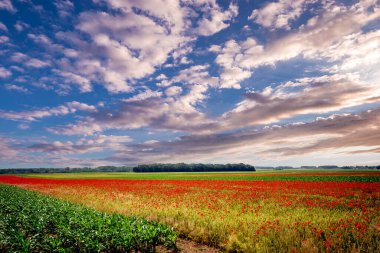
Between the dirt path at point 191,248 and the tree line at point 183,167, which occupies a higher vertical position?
the tree line at point 183,167

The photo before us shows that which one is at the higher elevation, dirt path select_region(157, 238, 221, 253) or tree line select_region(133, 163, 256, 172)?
tree line select_region(133, 163, 256, 172)

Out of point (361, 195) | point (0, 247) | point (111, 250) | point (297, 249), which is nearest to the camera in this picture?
point (297, 249)

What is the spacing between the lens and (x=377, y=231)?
8.90 m

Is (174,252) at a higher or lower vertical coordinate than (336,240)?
lower

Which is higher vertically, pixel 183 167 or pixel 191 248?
pixel 183 167

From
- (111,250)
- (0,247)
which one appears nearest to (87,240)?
(111,250)

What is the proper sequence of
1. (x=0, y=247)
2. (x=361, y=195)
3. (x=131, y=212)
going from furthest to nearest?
(x=361, y=195), (x=131, y=212), (x=0, y=247)

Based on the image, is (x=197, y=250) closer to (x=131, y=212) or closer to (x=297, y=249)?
(x=297, y=249)

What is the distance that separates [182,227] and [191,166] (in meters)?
160

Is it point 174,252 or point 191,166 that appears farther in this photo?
point 191,166

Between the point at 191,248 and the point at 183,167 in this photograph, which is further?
the point at 183,167

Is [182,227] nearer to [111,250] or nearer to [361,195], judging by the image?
[111,250]

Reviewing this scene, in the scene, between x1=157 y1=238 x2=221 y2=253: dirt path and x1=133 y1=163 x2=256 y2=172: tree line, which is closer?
x1=157 y1=238 x2=221 y2=253: dirt path

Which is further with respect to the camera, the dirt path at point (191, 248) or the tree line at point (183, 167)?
the tree line at point (183, 167)
